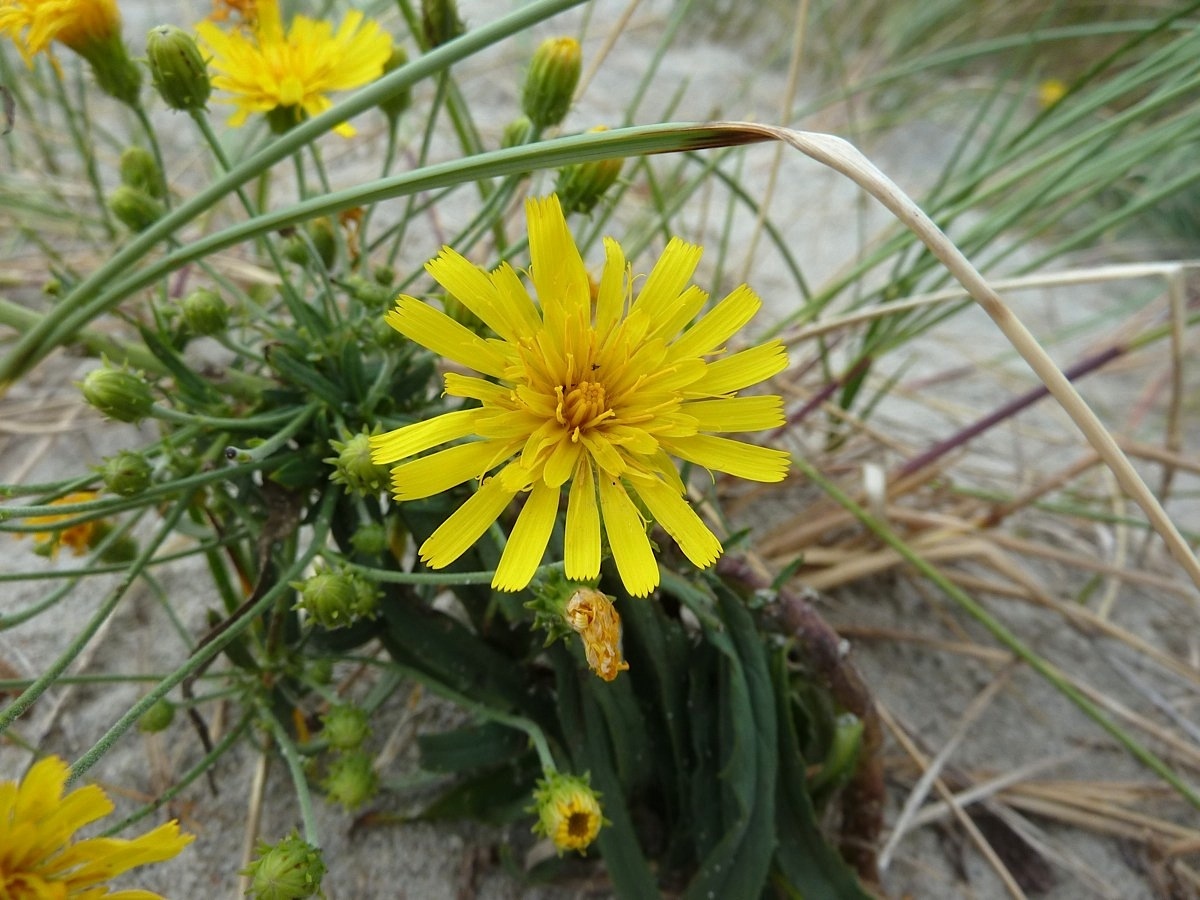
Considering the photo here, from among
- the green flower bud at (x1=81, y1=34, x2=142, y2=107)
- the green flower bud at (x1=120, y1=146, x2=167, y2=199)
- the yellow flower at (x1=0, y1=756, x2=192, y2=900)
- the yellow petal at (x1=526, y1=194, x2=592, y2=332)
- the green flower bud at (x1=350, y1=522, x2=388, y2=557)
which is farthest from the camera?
the green flower bud at (x1=120, y1=146, x2=167, y2=199)

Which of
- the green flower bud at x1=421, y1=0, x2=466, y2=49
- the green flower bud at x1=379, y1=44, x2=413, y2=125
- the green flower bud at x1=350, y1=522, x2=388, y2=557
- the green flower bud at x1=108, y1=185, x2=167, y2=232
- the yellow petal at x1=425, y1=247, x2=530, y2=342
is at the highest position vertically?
the green flower bud at x1=421, y1=0, x2=466, y2=49

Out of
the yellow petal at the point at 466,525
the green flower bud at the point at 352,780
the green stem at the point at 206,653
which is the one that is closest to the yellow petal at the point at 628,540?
the yellow petal at the point at 466,525

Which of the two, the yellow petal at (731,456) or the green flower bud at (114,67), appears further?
the green flower bud at (114,67)

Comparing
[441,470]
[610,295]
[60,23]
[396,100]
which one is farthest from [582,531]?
[60,23]

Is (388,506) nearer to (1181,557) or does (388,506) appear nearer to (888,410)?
(1181,557)

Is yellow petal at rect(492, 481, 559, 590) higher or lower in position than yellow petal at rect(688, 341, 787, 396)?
lower

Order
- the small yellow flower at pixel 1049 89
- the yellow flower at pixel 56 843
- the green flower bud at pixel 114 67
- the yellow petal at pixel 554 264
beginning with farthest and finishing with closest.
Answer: the small yellow flower at pixel 1049 89 → the green flower bud at pixel 114 67 → the yellow petal at pixel 554 264 → the yellow flower at pixel 56 843

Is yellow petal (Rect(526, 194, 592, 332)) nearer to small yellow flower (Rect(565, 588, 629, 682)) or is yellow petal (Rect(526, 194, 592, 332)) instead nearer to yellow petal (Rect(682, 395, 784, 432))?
yellow petal (Rect(682, 395, 784, 432))

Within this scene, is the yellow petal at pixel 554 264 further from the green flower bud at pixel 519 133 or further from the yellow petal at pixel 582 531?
the green flower bud at pixel 519 133

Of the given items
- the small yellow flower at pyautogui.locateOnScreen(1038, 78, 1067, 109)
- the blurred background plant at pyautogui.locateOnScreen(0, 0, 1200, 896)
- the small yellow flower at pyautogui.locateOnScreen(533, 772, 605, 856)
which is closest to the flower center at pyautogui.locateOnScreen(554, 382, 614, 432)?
the blurred background plant at pyautogui.locateOnScreen(0, 0, 1200, 896)
